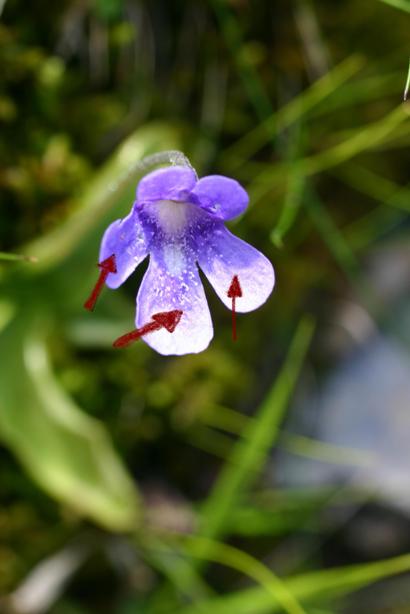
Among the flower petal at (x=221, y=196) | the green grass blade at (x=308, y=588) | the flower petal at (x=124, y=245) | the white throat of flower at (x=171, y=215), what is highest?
the white throat of flower at (x=171, y=215)

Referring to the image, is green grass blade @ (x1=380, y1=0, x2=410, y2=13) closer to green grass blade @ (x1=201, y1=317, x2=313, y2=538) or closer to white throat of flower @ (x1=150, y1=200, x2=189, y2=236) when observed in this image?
white throat of flower @ (x1=150, y1=200, x2=189, y2=236)

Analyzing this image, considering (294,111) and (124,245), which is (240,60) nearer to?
(294,111)

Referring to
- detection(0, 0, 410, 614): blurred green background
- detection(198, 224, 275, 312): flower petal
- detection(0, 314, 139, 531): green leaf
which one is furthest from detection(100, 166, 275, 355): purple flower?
detection(0, 314, 139, 531): green leaf

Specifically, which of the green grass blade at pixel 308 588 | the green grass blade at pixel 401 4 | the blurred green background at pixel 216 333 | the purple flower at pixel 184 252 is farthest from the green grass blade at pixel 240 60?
the green grass blade at pixel 308 588

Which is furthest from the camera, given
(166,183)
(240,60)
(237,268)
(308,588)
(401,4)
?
(240,60)

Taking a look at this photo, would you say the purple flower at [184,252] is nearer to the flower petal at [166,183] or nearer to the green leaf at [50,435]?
the flower petal at [166,183]

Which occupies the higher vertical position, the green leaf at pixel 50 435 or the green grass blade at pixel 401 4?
the green grass blade at pixel 401 4

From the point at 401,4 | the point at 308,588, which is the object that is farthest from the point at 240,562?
the point at 401,4
